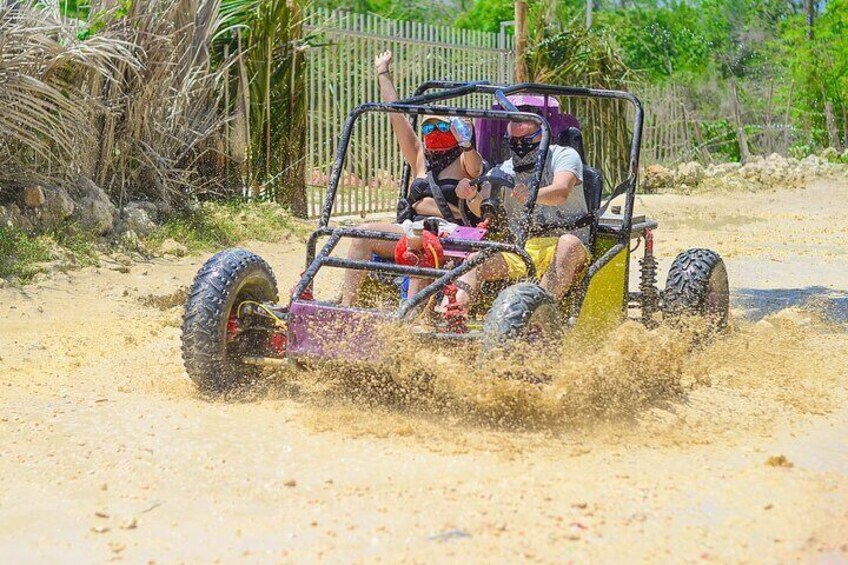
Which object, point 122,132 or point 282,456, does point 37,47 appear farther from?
point 282,456

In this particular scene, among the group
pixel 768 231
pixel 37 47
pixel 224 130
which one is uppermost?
pixel 37 47

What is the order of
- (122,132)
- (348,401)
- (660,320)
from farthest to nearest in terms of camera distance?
(122,132) < (660,320) < (348,401)

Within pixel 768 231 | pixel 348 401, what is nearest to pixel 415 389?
pixel 348 401

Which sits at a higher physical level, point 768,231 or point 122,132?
point 122,132

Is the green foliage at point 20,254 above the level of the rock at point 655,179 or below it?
above

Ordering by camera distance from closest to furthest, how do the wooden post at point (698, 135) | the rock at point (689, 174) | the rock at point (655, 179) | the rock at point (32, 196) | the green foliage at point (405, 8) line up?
the rock at point (32, 196), the rock at point (655, 179), the rock at point (689, 174), the wooden post at point (698, 135), the green foliage at point (405, 8)

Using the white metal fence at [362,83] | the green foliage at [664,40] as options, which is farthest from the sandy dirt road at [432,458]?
the green foliage at [664,40]

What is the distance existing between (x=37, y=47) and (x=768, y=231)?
8067 mm

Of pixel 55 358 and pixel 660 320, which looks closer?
pixel 55 358

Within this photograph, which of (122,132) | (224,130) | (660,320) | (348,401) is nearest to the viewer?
(348,401)

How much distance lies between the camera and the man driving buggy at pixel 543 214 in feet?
19.8

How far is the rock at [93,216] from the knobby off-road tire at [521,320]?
477cm

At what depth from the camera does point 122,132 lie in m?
10.0

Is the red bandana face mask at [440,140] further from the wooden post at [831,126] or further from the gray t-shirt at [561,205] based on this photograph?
the wooden post at [831,126]
